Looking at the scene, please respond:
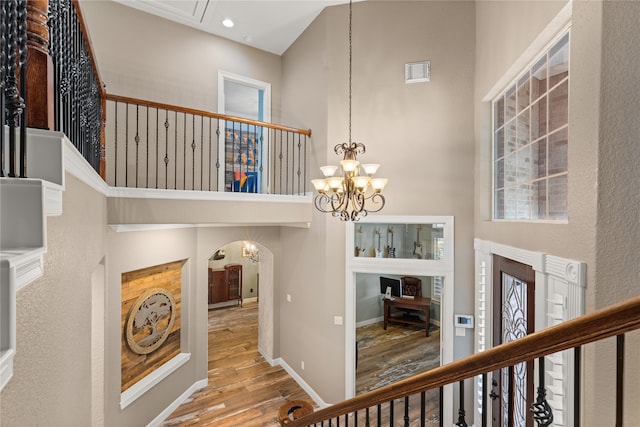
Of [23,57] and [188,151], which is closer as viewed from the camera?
[23,57]

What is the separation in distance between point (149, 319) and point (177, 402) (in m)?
1.40

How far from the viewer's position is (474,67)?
12.1 ft

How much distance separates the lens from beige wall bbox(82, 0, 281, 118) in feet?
13.0

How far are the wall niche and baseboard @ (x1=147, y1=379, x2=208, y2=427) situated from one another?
24.8 inches

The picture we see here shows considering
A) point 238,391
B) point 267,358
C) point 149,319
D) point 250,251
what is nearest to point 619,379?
point 149,319

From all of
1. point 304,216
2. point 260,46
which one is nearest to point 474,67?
point 304,216

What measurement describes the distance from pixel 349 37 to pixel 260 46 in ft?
6.29

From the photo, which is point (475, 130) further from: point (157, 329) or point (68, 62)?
point (157, 329)

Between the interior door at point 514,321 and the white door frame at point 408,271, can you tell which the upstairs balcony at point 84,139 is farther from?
the interior door at point 514,321

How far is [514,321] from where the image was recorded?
107 inches

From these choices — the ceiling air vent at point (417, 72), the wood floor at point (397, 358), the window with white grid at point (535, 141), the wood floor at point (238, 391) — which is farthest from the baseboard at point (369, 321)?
the ceiling air vent at point (417, 72)

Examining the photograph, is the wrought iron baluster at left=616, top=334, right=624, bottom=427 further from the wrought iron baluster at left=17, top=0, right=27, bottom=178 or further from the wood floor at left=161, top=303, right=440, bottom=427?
the wood floor at left=161, top=303, right=440, bottom=427

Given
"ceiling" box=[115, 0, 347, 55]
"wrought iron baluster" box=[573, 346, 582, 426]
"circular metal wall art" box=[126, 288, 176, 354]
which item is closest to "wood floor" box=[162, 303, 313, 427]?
"circular metal wall art" box=[126, 288, 176, 354]

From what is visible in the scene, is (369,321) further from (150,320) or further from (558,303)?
(558,303)
